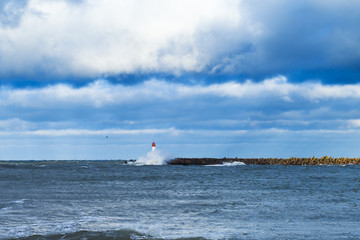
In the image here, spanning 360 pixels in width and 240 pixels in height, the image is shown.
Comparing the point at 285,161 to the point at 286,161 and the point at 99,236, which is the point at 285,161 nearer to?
the point at 286,161

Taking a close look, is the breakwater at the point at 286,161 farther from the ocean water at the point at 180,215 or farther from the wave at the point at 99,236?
the wave at the point at 99,236

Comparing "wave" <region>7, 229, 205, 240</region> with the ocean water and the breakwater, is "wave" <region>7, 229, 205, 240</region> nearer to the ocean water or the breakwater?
the ocean water

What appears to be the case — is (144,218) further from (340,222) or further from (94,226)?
(340,222)

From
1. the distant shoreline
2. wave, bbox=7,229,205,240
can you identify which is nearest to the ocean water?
wave, bbox=7,229,205,240

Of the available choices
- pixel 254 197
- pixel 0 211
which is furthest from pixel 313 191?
pixel 0 211

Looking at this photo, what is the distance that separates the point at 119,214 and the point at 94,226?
2.47 metres

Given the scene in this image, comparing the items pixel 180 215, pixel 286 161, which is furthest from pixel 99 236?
pixel 286 161

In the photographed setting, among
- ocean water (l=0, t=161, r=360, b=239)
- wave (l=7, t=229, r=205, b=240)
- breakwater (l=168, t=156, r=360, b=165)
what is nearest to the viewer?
wave (l=7, t=229, r=205, b=240)

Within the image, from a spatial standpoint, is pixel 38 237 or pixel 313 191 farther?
pixel 313 191

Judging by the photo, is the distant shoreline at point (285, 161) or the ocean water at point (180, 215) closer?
the ocean water at point (180, 215)

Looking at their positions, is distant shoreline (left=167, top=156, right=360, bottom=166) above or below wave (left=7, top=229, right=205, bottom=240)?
above

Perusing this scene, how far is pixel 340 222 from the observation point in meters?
13.3

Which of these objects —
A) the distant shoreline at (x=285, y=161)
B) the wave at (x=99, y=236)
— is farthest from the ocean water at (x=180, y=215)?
the distant shoreline at (x=285, y=161)

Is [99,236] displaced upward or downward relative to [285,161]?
downward
